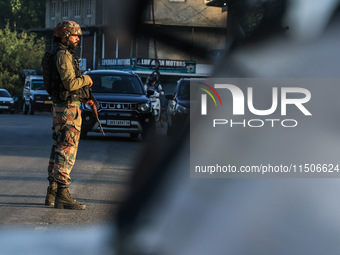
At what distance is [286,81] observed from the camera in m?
1.69

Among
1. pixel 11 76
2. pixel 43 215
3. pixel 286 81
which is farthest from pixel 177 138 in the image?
pixel 11 76

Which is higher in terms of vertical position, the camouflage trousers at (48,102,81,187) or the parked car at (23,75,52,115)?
the camouflage trousers at (48,102,81,187)

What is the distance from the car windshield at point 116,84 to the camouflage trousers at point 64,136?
9769 mm

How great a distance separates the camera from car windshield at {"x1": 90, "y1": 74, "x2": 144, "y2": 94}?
1650cm

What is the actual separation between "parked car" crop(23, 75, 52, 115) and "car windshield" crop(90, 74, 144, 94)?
2151cm

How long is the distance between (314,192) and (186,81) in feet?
1.35

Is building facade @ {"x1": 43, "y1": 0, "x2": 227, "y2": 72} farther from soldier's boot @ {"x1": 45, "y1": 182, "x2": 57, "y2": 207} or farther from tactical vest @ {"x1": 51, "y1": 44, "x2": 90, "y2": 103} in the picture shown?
soldier's boot @ {"x1": 45, "y1": 182, "x2": 57, "y2": 207}

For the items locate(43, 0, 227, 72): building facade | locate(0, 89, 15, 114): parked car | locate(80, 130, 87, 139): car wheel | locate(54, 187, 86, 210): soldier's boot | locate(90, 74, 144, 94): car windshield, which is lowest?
locate(0, 89, 15, 114): parked car

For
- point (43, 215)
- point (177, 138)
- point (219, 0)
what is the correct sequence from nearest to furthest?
point (219, 0) → point (177, 138) → point (43, 215)

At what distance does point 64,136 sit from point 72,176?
10.7 ft

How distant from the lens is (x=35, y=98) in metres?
38.4

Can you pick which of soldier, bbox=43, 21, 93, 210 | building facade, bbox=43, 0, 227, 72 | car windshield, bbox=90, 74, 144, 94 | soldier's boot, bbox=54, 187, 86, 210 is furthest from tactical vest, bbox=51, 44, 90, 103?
car windshield, bbox=90, 74, 144, 94

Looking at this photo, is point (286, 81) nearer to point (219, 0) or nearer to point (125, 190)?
point (219, 0)

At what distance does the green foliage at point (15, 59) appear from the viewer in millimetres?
56938
